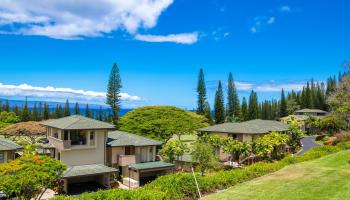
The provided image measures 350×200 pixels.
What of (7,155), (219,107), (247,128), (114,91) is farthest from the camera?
(219,107)

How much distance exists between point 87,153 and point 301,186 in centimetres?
1987

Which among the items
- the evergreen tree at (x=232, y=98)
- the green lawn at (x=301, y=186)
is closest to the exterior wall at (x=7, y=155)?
the green lawn at (x=301, y=186)

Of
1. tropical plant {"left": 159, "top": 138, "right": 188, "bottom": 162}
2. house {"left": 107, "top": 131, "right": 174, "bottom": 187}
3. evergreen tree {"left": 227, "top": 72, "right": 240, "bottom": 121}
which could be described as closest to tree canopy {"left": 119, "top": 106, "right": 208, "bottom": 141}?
tropical plant {"left": 159, "top": 138, "right": 188, "bottom": 162}

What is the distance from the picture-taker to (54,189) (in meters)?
27.7

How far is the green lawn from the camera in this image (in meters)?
14.7

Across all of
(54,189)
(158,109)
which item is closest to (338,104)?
(158,109)

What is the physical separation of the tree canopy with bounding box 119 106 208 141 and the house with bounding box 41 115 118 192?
16867 millimetres

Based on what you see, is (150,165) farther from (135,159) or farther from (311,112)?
(311,112)

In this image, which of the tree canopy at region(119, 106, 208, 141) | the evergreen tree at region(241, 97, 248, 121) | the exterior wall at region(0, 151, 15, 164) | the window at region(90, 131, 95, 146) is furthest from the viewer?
the evergreen tree at region(241, 97, 248, 121)

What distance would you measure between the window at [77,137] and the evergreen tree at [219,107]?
48.7 m

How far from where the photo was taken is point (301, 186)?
16.3 m

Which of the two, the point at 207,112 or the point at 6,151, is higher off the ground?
the point at 207,112

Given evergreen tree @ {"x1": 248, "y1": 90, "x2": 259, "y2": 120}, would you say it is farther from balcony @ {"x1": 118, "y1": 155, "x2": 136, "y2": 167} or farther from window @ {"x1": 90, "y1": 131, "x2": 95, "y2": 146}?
window @ {"x1": 90, "y1": 131, "x2": 95, "y2": 146}

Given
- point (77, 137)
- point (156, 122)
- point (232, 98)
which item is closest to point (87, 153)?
point (77, 137)
